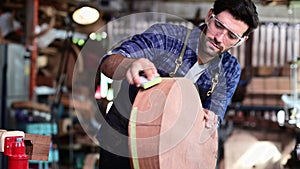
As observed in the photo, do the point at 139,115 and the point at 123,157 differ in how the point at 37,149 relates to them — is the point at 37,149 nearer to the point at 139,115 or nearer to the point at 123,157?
the point at 123,157

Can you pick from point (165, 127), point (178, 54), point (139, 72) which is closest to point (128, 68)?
point (139, 72)

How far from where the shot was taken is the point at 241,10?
197cm

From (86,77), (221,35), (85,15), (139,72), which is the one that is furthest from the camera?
(86,77)

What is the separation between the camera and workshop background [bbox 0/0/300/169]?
446 centimetres

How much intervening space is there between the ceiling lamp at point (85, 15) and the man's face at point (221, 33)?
240 centimetres

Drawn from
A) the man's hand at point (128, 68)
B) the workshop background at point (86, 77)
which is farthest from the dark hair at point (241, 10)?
the workshop background at point (86, 77)

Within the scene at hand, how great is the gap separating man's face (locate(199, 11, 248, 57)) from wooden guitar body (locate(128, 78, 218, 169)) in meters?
0.26

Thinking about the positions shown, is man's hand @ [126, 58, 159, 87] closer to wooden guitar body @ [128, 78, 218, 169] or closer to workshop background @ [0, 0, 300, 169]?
wooden guitar body @ [128, 78, 218, 169]

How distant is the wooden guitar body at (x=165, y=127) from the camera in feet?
5.08

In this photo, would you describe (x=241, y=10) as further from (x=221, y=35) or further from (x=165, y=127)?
(x=165, y=127)

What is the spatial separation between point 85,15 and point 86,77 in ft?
10.9

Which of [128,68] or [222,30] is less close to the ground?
[222,30]

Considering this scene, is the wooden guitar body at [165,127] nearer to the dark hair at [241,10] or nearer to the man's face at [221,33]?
the man's face at [221,33]

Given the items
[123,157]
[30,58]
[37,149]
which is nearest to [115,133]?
[123,157]
